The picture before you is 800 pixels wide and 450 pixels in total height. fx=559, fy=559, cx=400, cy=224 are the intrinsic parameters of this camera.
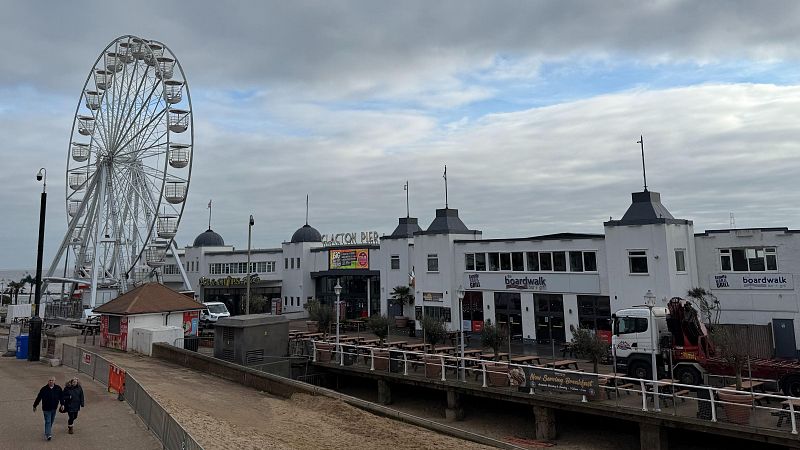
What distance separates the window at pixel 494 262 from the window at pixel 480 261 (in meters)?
0.53

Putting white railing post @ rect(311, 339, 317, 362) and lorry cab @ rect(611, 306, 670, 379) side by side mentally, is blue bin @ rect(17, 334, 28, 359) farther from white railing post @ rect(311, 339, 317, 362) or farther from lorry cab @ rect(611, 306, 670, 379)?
lorry cab @ rect(611, 306, 670, 379)

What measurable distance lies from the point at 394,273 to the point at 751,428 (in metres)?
34.8

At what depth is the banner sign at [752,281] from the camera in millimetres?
27453

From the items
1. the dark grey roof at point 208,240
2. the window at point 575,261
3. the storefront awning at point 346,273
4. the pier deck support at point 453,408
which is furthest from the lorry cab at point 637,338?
the dark grey roof at point 208,240

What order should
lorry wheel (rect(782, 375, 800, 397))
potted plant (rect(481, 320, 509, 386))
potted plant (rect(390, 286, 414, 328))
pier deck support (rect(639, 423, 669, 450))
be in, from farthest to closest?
1. potted plant (rect(390, 286, 414, 328))
2. potted plant (rect(481, 320, 509, 386))
3. lorry wheel (rect(782, 375, 800, 397))
4. pier deck support (rect(639, 423, 669, 450))

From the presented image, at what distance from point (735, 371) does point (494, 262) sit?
21.2 m

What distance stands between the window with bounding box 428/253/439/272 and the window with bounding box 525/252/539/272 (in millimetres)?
7315

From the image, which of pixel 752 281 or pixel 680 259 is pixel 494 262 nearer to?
pixel 680 259

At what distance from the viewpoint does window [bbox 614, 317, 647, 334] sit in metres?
22.5

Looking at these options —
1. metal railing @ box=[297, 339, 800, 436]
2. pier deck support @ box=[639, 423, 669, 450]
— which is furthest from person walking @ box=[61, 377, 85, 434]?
pier deck support @ box=[639, 423, 669, 450]

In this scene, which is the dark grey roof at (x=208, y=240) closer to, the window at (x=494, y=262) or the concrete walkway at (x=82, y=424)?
the window at (x=494, y=262)

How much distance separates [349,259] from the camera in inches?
2076

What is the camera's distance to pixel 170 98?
42.5 meters

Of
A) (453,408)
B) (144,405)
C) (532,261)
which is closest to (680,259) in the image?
(532,261)
